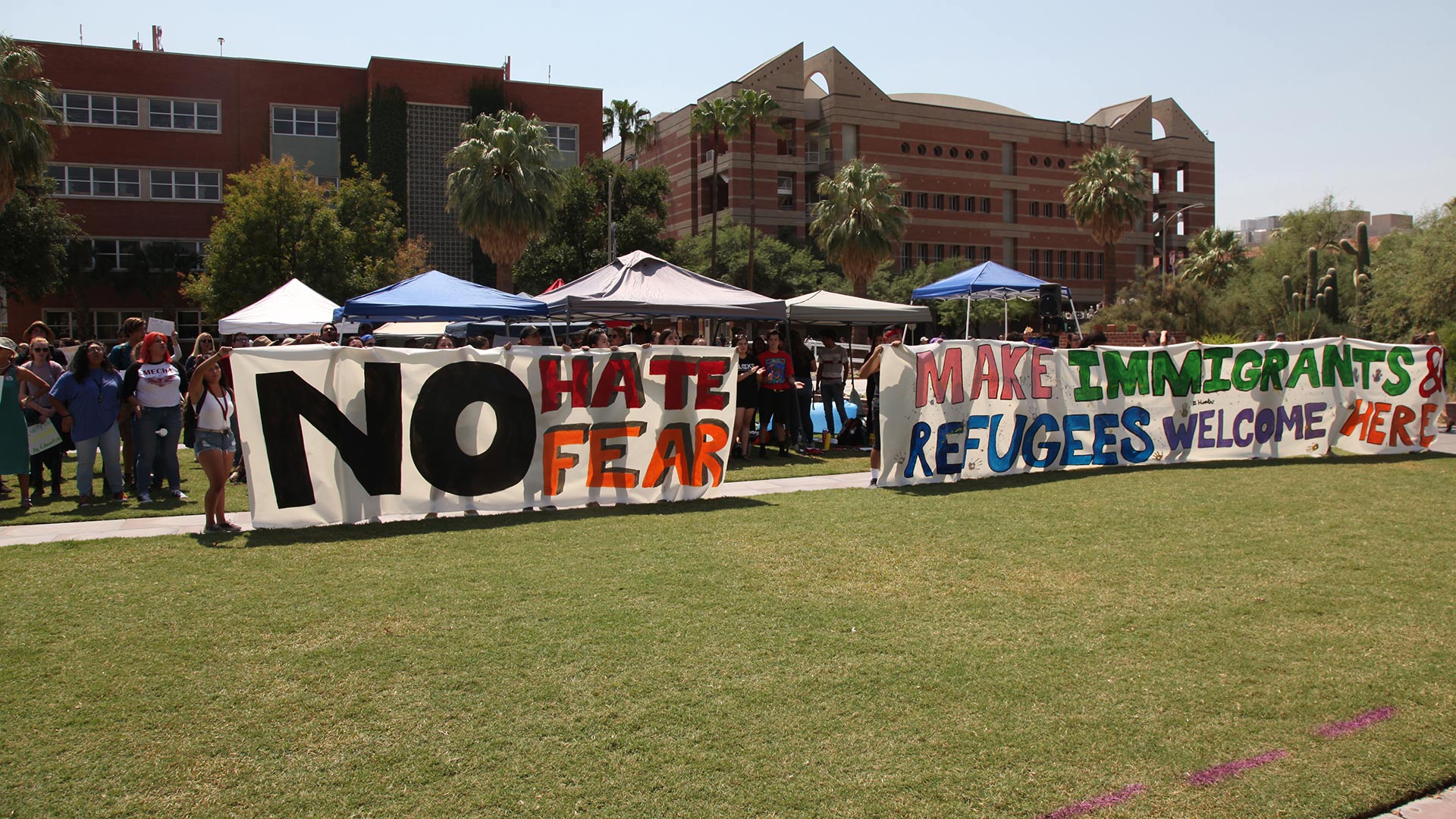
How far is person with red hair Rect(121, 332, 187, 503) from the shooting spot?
10.2 m

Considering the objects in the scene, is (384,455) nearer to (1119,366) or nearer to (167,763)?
(167,763)

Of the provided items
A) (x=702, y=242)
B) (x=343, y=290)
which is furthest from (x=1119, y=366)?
(x=702, y=242)

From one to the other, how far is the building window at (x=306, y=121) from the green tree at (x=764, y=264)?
20.5m

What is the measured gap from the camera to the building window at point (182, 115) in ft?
→ 157

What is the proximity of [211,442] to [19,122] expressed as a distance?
1104 inches

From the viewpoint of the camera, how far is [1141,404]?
13289mm

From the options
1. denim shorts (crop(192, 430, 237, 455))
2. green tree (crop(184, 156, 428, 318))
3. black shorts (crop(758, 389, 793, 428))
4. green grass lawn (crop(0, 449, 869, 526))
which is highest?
green tree (crop(184, 156, 428, 318))

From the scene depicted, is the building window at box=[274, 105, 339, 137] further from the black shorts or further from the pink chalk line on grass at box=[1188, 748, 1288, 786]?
the pink chalk line on grass at box=[1188, 748, 1288, 786]

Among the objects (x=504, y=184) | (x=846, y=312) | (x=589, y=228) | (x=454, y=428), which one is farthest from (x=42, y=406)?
(x=589, y=228)

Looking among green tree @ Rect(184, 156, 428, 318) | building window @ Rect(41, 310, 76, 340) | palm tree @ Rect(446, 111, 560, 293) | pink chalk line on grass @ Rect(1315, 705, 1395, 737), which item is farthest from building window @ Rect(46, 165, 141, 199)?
pink chalk line on grass @ Rect(1315, 705, 1395, 737)

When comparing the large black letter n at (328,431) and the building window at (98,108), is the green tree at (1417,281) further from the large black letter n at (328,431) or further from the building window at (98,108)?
the building window at (98,108)

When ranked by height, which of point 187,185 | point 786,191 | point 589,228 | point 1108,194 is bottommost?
point 589,228

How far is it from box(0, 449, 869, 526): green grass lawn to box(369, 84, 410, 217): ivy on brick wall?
37895 mm

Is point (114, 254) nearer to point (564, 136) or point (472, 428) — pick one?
point (564, 136)
